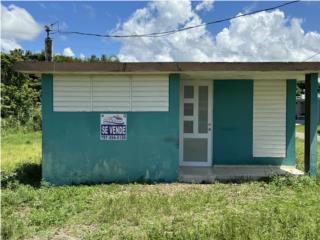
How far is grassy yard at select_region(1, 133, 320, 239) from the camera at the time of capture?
16.5 ft

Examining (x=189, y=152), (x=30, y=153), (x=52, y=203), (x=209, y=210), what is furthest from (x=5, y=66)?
(x=209, y=210)

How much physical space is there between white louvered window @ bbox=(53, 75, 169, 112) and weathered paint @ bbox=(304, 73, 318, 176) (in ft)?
10.0

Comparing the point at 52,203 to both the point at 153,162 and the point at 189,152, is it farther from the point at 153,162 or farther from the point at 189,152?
the point at 189,152

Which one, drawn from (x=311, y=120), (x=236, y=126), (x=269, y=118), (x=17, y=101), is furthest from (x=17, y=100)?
(x=311, y=120)

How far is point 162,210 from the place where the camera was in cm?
604

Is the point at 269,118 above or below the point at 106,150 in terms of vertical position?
above

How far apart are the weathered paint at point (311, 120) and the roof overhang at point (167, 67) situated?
1.80 ft

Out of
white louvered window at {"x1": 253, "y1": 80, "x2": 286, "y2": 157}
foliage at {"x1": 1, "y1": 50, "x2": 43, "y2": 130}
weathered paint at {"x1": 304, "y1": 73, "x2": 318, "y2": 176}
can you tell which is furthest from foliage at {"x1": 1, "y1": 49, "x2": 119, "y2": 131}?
weathered paint at {"x1": 304, "y1": 73, "x2": 318, "y2": 176}

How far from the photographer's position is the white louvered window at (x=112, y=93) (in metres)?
8.09

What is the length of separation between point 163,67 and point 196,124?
7.63 feet

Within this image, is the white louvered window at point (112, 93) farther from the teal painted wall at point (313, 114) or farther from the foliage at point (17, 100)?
the foliage at point (17, 100)

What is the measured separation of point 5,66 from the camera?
22781mm

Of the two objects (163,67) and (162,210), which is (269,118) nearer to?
(163,67)

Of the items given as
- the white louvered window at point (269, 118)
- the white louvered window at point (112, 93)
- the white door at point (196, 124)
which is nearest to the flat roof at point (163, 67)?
the white louvered window at point (112, 93)
